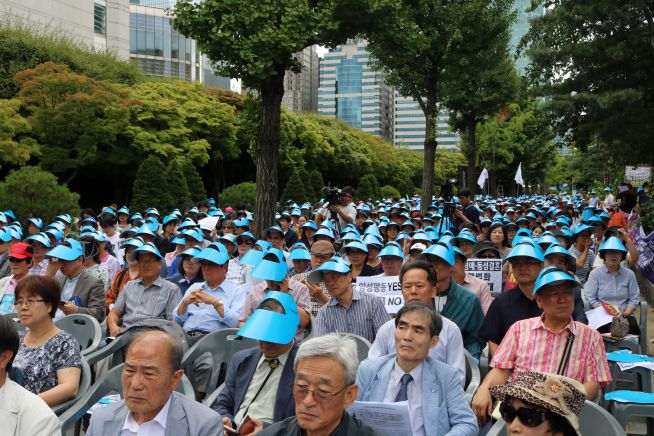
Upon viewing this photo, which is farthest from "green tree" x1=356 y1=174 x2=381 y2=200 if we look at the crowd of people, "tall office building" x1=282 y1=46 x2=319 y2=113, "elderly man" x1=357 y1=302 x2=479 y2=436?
"tall office building" x1=282 y1=46 x2=319 y2=113

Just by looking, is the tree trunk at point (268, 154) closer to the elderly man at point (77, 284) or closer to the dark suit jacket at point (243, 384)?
the elderly man at point (77, 284)

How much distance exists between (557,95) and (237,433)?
48.3ft

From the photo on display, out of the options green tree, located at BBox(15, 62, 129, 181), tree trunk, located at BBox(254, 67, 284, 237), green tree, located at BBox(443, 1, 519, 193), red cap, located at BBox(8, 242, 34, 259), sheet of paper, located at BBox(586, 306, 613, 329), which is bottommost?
sheet of paper, located at BBox(586, 306, 613, 329)

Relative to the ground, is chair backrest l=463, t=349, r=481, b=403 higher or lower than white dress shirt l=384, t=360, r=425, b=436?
lower

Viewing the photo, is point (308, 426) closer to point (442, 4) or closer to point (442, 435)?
point (442, 435)

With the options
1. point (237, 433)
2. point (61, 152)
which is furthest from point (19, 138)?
point (237, 433)

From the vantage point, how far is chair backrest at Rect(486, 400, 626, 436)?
12.1 ft

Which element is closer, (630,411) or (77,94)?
(630,411)

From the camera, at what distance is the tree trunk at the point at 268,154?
42.6 feet

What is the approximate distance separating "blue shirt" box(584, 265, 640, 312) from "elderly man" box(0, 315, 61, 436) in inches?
250

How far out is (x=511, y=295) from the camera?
217 inches

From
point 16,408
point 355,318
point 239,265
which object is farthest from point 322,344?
point 239,265

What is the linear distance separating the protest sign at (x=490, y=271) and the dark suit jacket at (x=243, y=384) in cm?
464

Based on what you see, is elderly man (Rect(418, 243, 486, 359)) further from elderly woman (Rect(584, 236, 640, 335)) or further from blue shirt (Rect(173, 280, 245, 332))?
elderly woman (Rect(584, 236, 640, 335))
